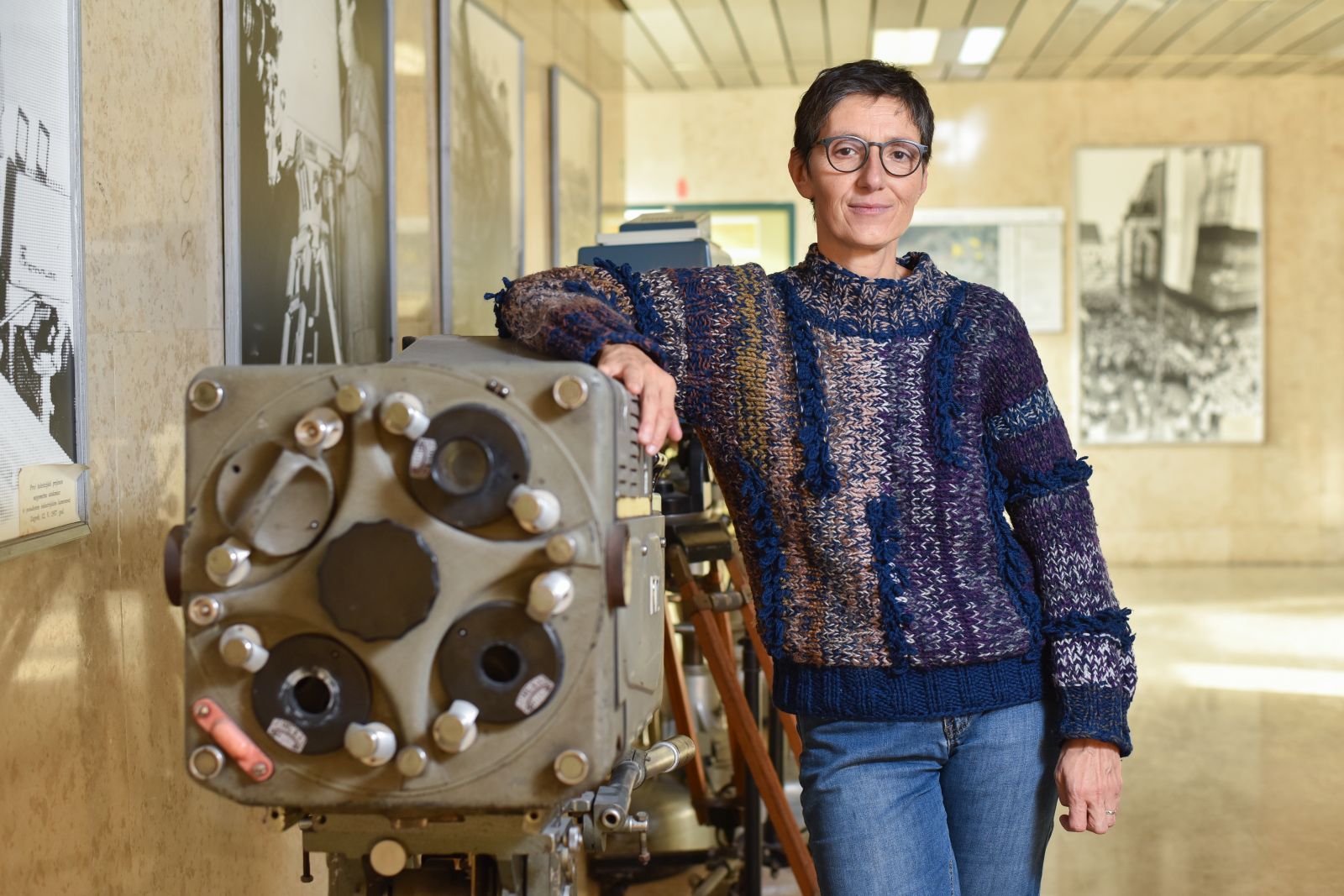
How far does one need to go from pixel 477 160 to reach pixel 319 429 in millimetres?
3075

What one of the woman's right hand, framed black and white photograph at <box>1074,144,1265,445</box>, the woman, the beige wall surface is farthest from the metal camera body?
framed black and white photograph at <box>1074,144,1265,445</box>

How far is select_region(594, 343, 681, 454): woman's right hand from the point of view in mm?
Result: 1164

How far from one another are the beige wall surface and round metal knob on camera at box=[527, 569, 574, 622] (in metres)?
7.71

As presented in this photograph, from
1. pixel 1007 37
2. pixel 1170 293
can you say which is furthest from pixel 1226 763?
pixel 1170 293

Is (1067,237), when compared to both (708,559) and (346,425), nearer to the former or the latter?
(708,559)

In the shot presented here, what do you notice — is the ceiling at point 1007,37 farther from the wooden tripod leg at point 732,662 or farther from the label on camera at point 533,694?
the label on camera at point 533,694

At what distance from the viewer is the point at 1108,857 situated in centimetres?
352

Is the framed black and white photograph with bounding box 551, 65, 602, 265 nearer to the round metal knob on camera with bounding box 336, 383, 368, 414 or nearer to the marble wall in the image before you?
the marble wall

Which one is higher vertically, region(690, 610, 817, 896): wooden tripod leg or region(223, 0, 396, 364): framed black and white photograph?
region(223, 0, 396, 364): framed black and white photograph

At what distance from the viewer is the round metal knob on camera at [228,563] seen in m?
1.01

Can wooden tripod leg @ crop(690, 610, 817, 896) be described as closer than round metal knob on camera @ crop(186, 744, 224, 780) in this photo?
No

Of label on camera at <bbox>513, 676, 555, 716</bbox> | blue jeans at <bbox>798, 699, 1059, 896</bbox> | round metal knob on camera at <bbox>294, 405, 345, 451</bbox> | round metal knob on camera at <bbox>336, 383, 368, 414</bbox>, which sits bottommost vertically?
blue jeans at <bbox>798, 699, 1059, 896</bbox>

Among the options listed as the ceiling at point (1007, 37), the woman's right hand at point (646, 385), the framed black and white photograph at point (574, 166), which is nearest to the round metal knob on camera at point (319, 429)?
the woman's right hand at point (646, 385)

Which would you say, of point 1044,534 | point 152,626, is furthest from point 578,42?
point 1044,534
